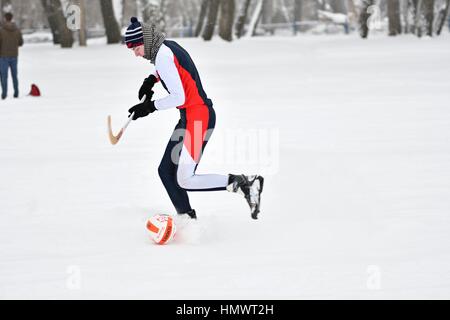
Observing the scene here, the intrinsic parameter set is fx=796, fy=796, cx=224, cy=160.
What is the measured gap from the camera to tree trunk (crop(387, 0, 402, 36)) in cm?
3219

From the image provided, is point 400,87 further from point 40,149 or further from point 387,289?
point 387,289

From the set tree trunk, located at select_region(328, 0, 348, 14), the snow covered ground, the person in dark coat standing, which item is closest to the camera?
the snow covered ground

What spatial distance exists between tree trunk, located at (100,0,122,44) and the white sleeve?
24.6 metres

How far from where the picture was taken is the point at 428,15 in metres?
32.0

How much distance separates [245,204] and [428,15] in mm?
26432

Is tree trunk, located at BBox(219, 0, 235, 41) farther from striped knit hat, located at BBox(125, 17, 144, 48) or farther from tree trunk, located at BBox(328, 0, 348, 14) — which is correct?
tree trunk, located at BBox(328, 0, 348, 14)

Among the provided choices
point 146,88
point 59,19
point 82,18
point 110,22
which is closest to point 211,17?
point 110,22

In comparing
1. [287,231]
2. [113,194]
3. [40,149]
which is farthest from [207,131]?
[40,149]

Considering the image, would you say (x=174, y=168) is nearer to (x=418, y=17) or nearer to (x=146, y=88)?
(x=146, y=88)

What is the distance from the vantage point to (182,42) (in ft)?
105

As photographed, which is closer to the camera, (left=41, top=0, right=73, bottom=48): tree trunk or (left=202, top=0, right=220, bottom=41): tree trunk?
(left=41, top=0, right=73, bottom=48): tree trunk

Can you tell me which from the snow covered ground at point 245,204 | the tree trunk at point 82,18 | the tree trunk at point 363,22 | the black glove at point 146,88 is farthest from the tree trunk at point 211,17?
the black glove at point 146,88

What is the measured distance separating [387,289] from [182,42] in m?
27.5

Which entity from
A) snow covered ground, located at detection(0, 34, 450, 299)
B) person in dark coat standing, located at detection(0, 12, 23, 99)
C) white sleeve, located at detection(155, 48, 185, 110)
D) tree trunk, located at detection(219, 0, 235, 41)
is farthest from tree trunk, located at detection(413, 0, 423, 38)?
white sleeve, located at detection(155, 48, 185, 110)
